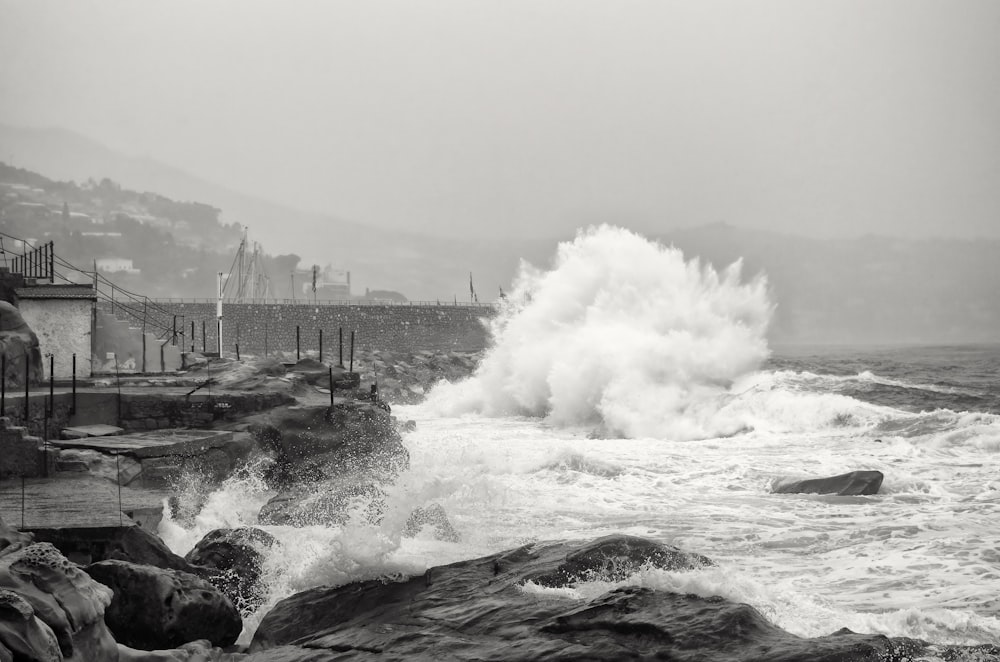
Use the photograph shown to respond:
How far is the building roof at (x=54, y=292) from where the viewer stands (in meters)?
15.6

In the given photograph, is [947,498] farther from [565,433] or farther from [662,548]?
[565,433]

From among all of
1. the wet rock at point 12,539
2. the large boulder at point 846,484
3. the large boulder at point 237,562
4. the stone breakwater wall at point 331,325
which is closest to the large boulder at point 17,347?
the large boulder at point 237,562

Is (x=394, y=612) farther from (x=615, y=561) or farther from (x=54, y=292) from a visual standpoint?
(x=54, y=292)

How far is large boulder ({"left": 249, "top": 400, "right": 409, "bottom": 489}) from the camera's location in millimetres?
12633

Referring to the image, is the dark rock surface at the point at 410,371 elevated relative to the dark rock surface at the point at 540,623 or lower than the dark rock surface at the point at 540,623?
lower

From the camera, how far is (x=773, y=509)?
1067 centimetres

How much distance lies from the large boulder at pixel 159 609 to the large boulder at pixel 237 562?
60cm

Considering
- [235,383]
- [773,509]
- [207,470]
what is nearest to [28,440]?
[207,470]

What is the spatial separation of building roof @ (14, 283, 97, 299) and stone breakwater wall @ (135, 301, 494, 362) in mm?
22168

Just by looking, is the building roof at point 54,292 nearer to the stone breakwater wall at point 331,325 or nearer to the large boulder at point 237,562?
the large boulder at point 237,562

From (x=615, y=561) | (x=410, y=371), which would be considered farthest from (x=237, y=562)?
(x=410, y=371)

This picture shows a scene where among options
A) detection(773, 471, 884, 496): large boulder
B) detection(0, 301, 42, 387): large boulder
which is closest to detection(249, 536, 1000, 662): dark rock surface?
detection(773, 471, 884, 496): large boulder

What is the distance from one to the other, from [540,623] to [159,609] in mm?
2245

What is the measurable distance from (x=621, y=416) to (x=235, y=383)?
8.68 metres
